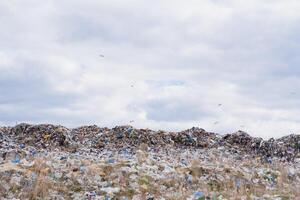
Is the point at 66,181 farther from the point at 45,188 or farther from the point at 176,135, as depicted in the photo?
the point at 176,135

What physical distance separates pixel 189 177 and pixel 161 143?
8636 millimetres

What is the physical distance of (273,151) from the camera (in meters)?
21.3

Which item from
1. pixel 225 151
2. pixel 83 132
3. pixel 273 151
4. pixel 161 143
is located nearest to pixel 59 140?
pixel 83 132

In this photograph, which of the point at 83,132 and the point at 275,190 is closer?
the point at 275,190

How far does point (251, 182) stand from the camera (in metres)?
12.5

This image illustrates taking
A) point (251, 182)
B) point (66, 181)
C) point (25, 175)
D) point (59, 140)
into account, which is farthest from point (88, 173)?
point (59, 140)

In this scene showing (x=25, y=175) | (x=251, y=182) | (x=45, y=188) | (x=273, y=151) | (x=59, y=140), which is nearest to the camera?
(x=45, y=188)

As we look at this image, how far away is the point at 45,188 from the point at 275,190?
4924mm

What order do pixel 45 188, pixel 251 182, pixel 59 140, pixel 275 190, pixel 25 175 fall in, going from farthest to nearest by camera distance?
pixel 59 140 < pixel 251 182 < pixel 275 190 < pixel 25 175 < pixel 45 188

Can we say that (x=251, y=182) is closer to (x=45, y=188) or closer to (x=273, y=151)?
(x=45, y=188)

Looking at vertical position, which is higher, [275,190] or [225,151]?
[225,151]

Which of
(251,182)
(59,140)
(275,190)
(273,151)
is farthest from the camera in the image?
(273,151)

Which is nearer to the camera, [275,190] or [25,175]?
[25,175]

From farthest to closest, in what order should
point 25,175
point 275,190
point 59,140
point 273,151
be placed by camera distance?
point 273,151
point 59,140
point 275,190
point 25,175
